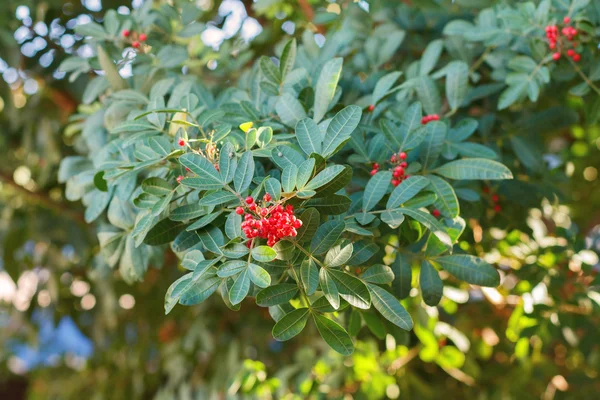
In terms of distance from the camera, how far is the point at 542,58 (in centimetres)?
111

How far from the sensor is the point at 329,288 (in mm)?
744

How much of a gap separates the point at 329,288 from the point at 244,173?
174 millimetres

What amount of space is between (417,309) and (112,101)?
0.88 meters

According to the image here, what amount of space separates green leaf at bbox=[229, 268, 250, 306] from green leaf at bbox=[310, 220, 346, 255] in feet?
0.30

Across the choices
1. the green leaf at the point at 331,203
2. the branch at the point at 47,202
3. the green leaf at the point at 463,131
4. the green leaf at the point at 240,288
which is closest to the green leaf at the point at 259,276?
the green leaf at the point at 240,288

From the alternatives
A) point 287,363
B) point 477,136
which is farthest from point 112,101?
point 287,363

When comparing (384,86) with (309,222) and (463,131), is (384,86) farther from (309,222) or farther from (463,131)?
(309,222)

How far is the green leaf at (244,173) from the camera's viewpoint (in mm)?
750

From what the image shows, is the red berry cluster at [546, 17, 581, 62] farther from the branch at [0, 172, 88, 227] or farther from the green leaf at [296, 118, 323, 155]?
the branch at [0, 172, 88, 227]

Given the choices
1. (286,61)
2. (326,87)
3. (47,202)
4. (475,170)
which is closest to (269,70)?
(286,61)

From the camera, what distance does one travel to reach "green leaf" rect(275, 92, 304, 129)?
3.06ft

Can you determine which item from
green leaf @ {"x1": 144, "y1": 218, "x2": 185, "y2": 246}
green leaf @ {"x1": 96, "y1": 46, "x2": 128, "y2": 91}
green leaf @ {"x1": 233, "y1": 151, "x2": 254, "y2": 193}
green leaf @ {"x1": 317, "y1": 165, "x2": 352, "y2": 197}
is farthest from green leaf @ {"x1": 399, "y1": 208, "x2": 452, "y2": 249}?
green leaf @ {"x1": 96, "y1": 46, "x2": 128, "y2": 91}

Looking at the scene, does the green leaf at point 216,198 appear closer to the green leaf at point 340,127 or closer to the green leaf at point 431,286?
the green leaf at point 340,127

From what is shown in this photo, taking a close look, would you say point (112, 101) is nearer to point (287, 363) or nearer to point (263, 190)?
point (263, 190)
